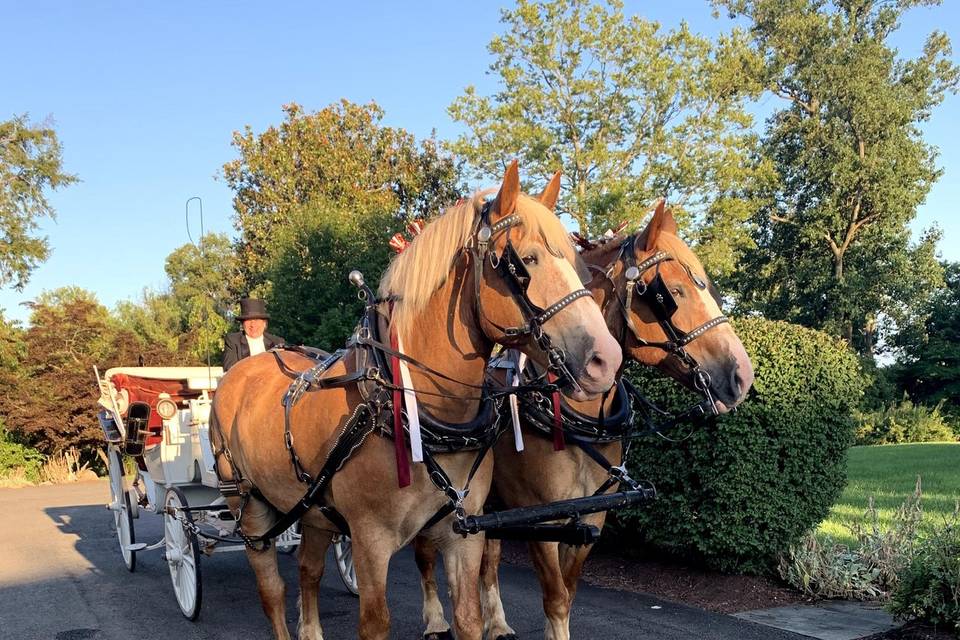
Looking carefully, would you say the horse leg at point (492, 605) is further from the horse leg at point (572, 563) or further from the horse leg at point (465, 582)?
the horse leg at point (465, 582)

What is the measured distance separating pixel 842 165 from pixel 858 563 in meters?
23.9

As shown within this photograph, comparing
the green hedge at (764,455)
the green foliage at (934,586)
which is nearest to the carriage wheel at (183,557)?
the green hedge at (764,455)

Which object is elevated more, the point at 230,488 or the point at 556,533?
the point at 230,488

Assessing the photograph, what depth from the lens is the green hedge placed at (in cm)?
547

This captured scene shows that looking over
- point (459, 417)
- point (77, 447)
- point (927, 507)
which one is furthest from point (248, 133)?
point (459, 417)

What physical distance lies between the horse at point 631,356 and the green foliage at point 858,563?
243 cm

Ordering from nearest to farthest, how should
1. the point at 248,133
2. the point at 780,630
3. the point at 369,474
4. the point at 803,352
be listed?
the point at 369,474, the point at 780,630, the point at 803,352, the point at 248,133

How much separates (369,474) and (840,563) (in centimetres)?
433

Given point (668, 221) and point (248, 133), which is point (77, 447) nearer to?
point (248, 133)

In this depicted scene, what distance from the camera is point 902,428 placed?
2112 cm

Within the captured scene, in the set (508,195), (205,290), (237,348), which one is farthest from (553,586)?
(205,290)

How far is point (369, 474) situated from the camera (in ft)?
9.75

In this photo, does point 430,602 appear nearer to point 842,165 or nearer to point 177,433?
point 177,433

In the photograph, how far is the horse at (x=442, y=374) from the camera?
2.63m
